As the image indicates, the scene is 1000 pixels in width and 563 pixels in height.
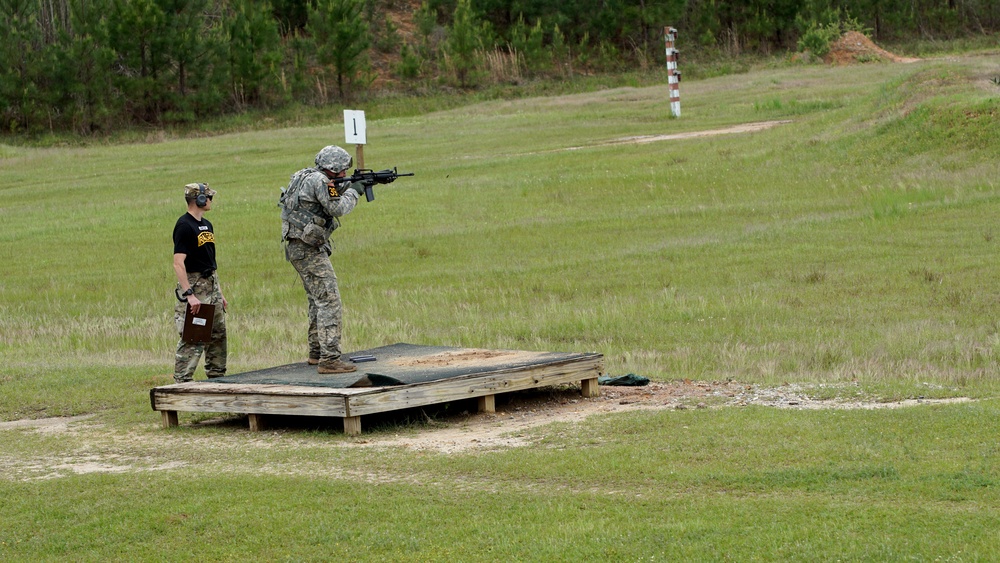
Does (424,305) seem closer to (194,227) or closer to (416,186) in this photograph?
(194,227)

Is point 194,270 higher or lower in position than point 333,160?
lower

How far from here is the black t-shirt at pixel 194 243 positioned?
12430 mm

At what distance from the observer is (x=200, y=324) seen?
12391mm

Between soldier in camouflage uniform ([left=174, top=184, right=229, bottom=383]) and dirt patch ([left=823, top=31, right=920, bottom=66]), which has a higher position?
dirt patch ([left=823, top=31, right=920, bottom=66])

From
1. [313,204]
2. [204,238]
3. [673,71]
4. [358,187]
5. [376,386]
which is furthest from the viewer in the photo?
[673,71]

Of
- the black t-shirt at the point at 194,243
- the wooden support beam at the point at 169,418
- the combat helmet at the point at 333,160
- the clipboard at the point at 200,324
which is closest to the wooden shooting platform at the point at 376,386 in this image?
the wooden support beam at the point at 169,418

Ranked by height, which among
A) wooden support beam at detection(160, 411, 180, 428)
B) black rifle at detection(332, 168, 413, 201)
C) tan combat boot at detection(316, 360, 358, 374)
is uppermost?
black rifle at detection(332, 168, 413, 201)

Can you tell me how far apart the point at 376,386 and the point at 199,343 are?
8.46 ft

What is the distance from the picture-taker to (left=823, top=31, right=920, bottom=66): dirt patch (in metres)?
62.1

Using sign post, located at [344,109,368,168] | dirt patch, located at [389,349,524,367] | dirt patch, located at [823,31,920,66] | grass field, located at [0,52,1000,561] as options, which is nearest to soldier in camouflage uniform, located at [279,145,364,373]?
dirt patch, located at [389,349,524,367]

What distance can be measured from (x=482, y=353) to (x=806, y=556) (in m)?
6.49

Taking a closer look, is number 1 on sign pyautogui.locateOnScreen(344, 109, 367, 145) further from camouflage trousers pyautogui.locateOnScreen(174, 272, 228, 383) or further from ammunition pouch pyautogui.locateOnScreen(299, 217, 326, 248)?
ammunition pouch pyautogui.locateOnScreen(299, 217, 326, 248)

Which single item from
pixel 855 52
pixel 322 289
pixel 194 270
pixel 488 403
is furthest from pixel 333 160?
pixel 855 52

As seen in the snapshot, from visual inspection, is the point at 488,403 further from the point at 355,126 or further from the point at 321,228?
the point at 355,126
